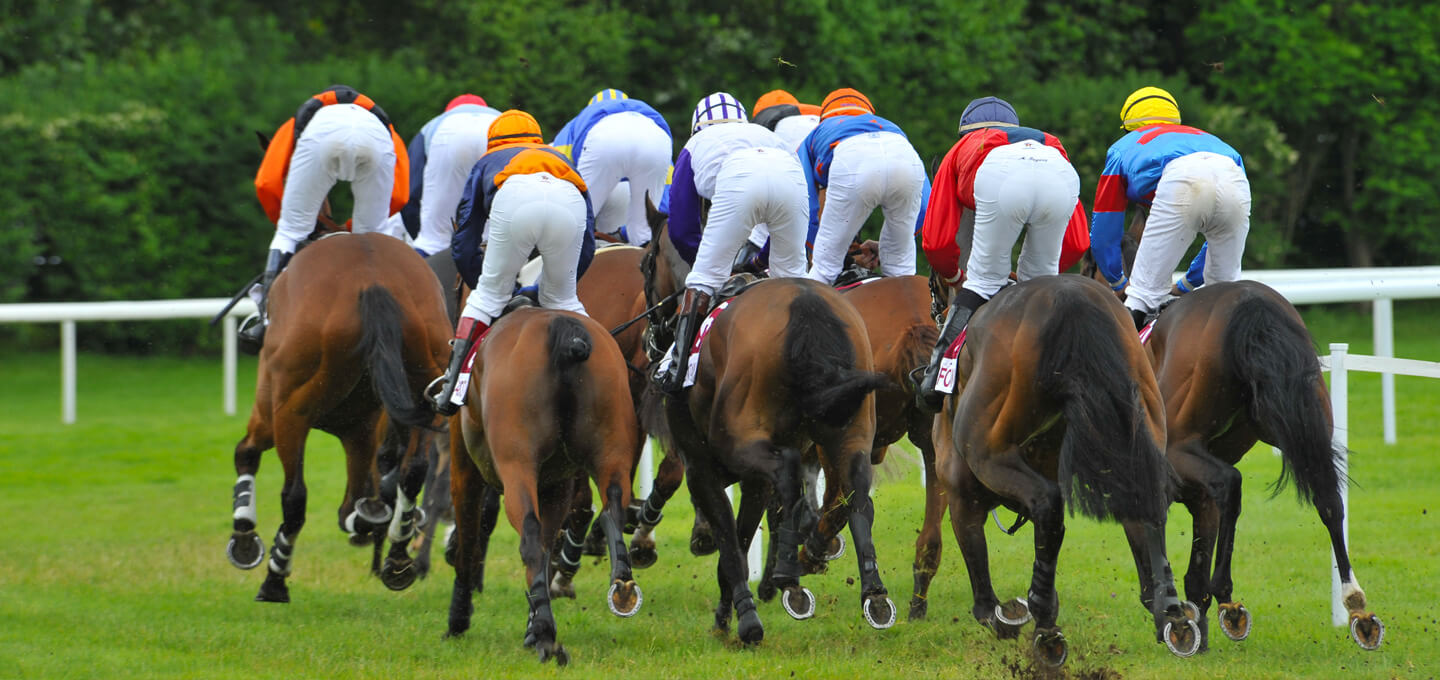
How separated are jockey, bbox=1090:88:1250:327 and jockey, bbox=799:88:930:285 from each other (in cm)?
88

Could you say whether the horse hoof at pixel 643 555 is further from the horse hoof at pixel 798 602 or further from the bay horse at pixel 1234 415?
the bay horse at pixel 1234 415

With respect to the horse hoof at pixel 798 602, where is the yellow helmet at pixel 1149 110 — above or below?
above

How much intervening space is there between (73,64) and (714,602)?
50.1 ft

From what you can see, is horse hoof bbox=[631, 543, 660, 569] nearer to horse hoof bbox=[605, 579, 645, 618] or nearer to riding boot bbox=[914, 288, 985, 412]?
horse hoof bbox=[605, 579, 645, 618]

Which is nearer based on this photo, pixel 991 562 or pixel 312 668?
pixel 312 668

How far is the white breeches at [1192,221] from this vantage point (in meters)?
6.68

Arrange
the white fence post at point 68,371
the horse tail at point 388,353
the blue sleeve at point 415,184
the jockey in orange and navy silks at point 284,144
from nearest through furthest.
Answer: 1. the horse tail at point 388,353
2. the jockey in orange and navy silks at point 284,144
3. the blue sleeve at point 415,184
4. the white fence post at point 68,371

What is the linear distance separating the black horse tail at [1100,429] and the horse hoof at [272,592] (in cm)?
419

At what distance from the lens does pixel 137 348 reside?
17781mm

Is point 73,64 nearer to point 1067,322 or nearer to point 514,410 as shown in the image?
point 514,410

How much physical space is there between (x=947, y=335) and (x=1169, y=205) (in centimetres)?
124

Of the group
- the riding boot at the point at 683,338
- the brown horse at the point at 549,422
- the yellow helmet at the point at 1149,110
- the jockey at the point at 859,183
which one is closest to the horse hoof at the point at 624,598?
the brown horse at the point at 549,422

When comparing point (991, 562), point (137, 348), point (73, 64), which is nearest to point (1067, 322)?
point (991, 562)

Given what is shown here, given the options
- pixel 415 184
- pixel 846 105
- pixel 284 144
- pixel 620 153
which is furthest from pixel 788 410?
pixel 415 184
